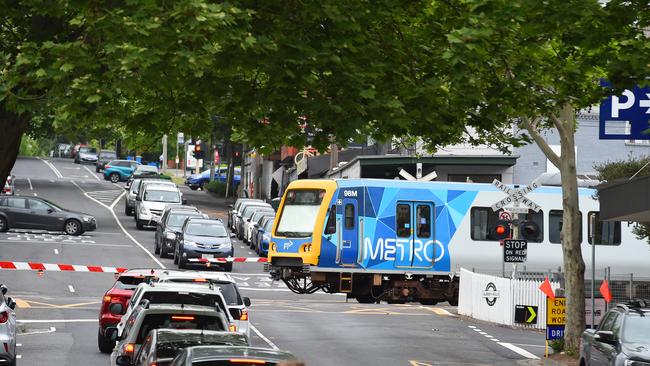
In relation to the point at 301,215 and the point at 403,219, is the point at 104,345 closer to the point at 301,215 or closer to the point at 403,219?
the point at 301,215

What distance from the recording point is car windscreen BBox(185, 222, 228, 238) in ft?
142

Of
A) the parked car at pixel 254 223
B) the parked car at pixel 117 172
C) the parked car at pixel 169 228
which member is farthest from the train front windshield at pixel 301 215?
the parked car at pixel 117 172

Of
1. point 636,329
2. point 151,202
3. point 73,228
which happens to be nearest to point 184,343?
point 636,329

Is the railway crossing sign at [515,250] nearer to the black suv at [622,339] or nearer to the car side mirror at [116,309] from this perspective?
the black suv at [622,339]

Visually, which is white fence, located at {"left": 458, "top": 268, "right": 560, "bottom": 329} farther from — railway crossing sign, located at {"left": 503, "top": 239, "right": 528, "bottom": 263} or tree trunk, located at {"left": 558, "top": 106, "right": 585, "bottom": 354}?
tree trunk, located at {"left": 558, "top": 106, "right": 585, "bottom": 354}

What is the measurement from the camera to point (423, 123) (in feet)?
56.9

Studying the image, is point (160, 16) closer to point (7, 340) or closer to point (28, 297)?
point (7, 340)

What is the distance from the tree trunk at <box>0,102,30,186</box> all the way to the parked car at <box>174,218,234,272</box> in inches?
1014

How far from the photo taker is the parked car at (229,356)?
11.6 meters

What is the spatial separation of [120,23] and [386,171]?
148ft

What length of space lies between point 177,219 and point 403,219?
15106 mm

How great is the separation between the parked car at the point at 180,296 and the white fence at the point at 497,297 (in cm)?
1658

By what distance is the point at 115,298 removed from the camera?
76.8 feet

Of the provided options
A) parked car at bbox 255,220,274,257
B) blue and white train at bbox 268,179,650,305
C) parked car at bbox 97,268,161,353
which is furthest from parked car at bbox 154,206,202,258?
parked car at bbox 97,268,161,353
